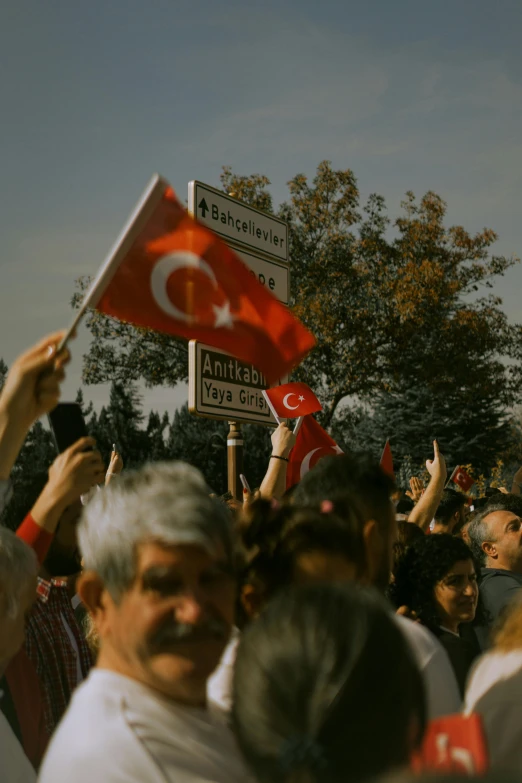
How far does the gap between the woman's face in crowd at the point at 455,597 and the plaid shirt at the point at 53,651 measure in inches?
61.7

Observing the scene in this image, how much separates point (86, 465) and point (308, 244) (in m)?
22.1

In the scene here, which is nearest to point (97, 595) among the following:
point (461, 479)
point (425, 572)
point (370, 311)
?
point (425, 572)

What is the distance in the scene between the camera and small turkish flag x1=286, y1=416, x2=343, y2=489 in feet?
21.0

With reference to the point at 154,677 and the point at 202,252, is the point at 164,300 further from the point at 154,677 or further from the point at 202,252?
the point at 154,677

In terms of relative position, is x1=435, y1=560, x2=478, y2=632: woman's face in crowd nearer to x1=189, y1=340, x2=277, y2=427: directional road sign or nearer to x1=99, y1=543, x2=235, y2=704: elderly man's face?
x1=189, y1=340, x2=277, y2=427: directional road sign

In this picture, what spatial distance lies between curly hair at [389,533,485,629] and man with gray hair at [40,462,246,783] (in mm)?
2479

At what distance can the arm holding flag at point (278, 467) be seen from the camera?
5.24 metres

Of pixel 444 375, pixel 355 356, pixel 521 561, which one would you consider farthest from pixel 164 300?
pixel 444 375

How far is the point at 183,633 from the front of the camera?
1820 mm

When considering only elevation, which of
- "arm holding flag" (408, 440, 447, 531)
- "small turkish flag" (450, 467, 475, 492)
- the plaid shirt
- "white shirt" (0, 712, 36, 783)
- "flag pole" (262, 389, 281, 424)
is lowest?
"white shirt" (0, 712, 36, 783)

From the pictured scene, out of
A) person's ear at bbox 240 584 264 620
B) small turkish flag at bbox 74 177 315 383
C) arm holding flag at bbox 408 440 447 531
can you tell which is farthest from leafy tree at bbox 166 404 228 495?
person's ear at bbox 240 584 264 620

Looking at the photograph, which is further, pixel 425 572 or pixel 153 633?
pixel 425 572

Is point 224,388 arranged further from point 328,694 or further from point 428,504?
point 328,694

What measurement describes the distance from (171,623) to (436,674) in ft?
2.87
